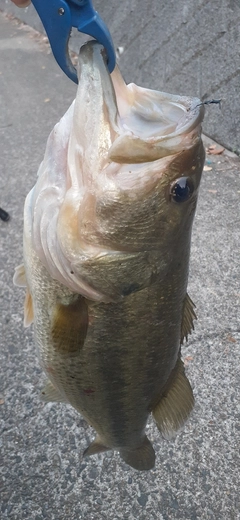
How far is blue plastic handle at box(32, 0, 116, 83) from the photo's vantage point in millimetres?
1141

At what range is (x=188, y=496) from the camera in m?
2.30

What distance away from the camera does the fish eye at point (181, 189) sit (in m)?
1.26

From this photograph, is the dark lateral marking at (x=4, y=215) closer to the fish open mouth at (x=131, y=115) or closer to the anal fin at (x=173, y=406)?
the anal fin at (x=173, y=406)

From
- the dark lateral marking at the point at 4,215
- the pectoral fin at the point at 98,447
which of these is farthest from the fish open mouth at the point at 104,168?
the dark lateral marking at the point at 4,215

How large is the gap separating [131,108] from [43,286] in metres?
0.52

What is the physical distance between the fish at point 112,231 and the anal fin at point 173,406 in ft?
0.41

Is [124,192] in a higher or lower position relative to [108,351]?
higher

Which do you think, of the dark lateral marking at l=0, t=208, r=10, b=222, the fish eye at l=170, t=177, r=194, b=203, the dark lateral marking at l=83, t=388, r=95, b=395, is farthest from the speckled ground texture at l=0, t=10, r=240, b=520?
the fish eye at l=170, t=177, r=194, b=203

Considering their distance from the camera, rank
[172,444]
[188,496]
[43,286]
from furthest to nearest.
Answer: [172,444] → [188,496] → [43,286]

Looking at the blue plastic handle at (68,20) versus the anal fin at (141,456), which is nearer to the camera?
the blue plastic handle at (68,20)

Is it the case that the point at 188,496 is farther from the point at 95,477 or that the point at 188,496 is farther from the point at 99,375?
the point at 99,375

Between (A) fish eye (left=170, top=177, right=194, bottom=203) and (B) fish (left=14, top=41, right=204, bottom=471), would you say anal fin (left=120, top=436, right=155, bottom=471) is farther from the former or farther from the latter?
(A) fish eye (left=170, top=177, right=194, bottom=203)

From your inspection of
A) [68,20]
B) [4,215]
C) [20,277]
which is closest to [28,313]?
[20,277]

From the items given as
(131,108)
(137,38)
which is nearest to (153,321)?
(131,108)
